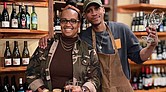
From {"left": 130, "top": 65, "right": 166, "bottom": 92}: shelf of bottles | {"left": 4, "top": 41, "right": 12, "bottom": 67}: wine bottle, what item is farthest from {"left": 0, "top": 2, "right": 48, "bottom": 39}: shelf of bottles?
{"left": 130, "top": 65, "right": 166, "bottom": 92}: shelf of bottles

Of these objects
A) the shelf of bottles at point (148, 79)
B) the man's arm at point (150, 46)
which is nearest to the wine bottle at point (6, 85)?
the man's arm at point (150, 46)

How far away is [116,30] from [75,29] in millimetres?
378

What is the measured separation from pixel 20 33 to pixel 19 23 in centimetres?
12

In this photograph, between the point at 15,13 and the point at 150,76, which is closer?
the point at 15,13

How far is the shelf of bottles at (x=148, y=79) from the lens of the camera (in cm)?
350

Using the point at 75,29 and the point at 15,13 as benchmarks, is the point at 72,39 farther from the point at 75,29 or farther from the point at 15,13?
the point at 15,13

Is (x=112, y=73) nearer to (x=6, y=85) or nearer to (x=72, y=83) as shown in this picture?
(x=72, y=83)

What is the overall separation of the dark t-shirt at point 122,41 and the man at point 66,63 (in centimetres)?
15

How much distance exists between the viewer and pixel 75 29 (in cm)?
181

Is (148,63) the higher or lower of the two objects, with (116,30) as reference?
lower

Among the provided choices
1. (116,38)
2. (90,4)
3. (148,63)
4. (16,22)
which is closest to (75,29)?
(90,4)

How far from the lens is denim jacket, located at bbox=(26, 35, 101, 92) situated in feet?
5.91

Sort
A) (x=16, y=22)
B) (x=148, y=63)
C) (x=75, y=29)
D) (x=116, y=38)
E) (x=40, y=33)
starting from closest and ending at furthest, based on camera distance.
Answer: (x=75, y=29), (x=116, y=38), (x=16, y=22), (x=40, y=33), (x=148, y=63)

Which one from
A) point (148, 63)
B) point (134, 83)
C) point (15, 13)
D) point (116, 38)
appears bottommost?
point (134, 83)
